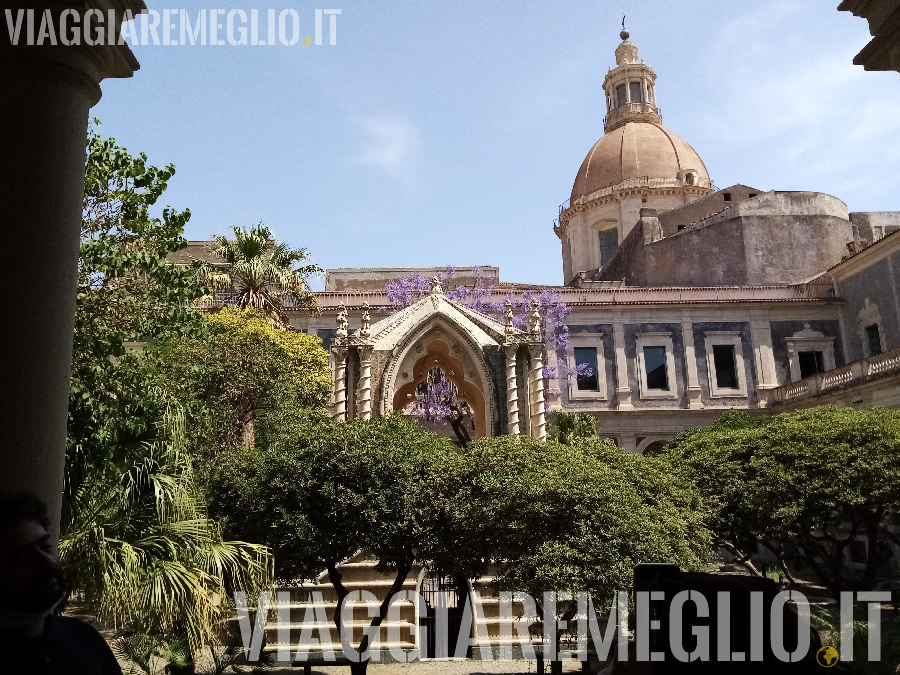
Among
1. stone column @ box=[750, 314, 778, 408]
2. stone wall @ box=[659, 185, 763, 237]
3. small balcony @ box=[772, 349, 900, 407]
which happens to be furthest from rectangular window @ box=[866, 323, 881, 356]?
stone wall @ box=[659, 185, 763, 237]

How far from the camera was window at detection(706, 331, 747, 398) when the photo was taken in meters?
33.0

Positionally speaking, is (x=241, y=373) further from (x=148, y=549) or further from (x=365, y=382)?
(x=148, y=549)

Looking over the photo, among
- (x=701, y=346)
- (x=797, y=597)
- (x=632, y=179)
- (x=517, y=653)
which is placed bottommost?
(x=517, y=653)

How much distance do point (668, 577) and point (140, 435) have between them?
7.13 metres

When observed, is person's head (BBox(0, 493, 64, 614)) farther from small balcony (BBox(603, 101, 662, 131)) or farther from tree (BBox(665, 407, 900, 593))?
small balcony (BBox(603, 101, 662, 131))

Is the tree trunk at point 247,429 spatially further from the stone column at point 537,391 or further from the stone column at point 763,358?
the stone column at point 763,358

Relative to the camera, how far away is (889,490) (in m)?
15.2

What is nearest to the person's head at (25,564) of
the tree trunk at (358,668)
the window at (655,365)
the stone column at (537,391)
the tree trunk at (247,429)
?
the tree trunk at (358,668)

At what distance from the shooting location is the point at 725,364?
33.2 m

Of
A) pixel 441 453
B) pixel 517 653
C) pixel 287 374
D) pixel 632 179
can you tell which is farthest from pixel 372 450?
pixel 632 179

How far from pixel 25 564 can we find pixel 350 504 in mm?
9851

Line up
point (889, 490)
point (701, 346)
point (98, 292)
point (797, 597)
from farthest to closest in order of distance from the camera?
point (701, 346)
point (889, 490)
point (797, 597)
point (98, 292)

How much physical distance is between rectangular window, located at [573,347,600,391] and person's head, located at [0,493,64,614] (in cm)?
3138

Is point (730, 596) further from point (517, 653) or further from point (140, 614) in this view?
point (517, 653)
